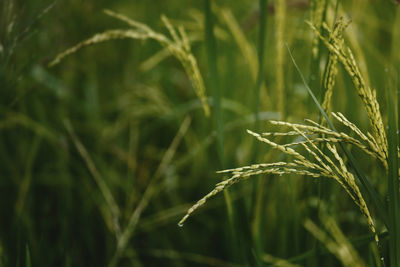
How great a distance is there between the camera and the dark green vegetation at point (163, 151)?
0.87 meters

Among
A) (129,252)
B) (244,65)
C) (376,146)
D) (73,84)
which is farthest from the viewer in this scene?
(244,65)

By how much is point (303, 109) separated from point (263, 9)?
67 centimetres

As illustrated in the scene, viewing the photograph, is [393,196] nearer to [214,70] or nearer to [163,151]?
[214,70]

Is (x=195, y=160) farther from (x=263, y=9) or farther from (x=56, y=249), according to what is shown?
(x=263, y=9)

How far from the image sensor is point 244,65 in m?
1.97

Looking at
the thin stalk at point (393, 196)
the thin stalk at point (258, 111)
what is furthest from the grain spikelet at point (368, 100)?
the thin stalk at point (258, 111)

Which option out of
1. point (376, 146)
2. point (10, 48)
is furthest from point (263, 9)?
point (10, 48)

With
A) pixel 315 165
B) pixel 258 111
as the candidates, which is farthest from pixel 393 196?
pixel 258 111

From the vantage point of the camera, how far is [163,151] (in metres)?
1.54

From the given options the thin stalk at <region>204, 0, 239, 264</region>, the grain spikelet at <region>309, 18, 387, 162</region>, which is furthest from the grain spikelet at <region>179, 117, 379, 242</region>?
the thin stalk at <region>204, 0, 239, 264</region>

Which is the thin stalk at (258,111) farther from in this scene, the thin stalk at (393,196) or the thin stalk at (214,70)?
the thin stalk at (393,196)

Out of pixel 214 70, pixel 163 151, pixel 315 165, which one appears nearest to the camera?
pixel 315 165

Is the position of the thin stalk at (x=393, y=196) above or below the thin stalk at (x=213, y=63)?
below

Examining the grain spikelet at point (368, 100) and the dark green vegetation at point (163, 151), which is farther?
the dark green vegetation at point (163, 151)
